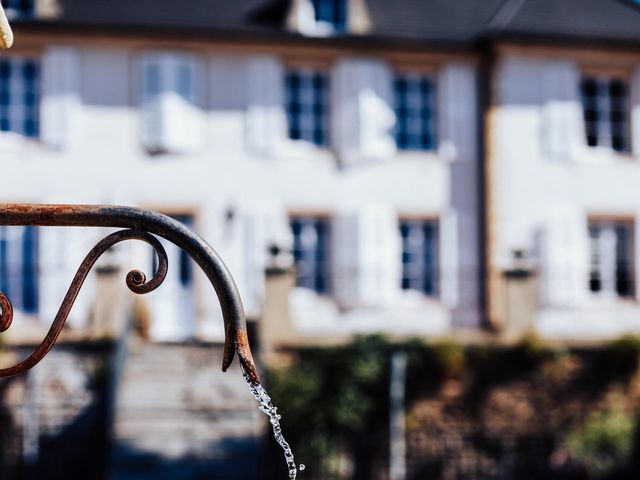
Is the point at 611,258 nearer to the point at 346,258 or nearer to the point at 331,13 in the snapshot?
the point at 346,258

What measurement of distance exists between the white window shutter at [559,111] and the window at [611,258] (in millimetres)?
1442

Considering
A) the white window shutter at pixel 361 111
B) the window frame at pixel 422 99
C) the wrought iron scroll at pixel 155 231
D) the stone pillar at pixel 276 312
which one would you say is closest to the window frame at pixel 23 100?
the white window shutter at pixel 361 111

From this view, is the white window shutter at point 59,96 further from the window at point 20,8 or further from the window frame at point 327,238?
the window frame at point 327,238

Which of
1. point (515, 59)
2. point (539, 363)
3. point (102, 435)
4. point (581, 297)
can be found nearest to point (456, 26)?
point (515, 59)

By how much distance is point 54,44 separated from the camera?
18.3 meters

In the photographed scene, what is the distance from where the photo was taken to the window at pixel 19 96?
1841 cm

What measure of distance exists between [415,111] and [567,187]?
2.79 m

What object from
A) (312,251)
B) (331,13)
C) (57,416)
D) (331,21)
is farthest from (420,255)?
(57,416)

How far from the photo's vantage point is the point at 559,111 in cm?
1914

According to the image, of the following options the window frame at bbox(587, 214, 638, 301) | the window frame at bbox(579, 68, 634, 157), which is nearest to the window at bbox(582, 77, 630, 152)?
the window frame at bbox(579, 68, 634, 157)

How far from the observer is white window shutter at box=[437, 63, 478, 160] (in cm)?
1931

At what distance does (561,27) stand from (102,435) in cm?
990

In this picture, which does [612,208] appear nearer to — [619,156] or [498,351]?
[619,156]

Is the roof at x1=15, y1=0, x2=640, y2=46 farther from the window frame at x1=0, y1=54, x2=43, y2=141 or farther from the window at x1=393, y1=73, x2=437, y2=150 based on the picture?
the window at x1=393, y1=73, x2=437, y2=150
